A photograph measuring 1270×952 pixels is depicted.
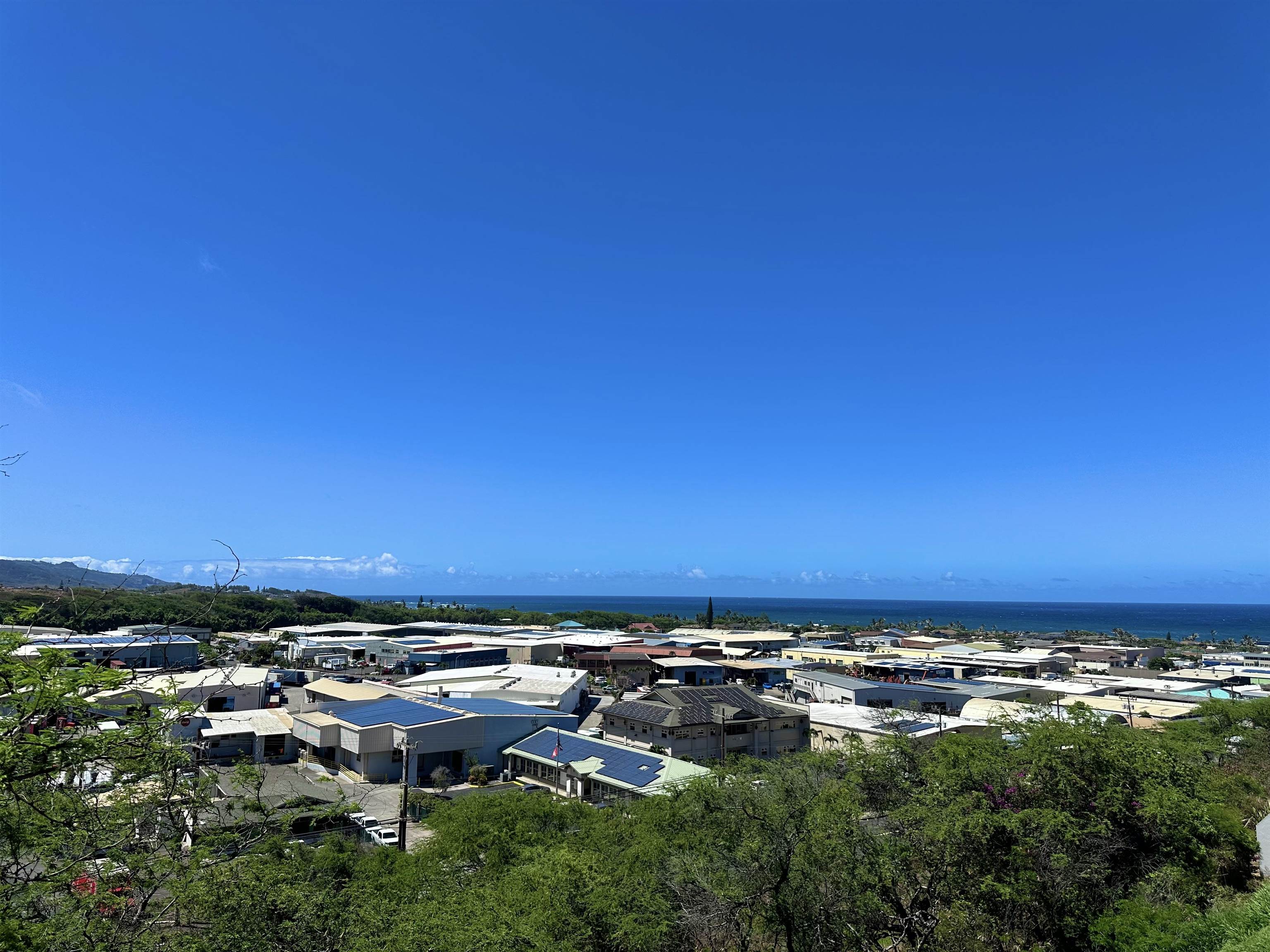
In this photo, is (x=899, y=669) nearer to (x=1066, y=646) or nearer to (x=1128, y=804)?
(x=1066, y=646)

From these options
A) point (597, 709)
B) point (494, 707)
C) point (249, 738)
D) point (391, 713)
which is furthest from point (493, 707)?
point (249, 738)

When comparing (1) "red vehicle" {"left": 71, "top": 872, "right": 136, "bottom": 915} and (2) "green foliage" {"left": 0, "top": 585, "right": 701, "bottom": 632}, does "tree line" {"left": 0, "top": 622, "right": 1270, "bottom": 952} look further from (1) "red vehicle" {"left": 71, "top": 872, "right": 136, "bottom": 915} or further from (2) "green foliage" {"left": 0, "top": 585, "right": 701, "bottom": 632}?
(2) "green foliage" {"left": 0, "top": 585, "right": 701, "bottom": 632}

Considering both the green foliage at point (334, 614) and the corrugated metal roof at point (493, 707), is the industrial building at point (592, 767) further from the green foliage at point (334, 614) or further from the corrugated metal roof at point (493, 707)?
the green foliage at point (334, 614)

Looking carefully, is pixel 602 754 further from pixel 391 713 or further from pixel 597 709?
pixel 597 709

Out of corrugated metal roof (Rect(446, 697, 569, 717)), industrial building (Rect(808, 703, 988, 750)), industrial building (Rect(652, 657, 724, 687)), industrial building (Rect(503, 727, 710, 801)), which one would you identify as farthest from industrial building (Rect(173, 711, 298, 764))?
industrial building (Rect(652, 657, 724, 687))

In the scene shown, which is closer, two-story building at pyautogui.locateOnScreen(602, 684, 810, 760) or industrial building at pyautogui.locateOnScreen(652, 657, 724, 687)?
two-story building at pyautogui.locateOnScreen(602, 684, 810, 760)
